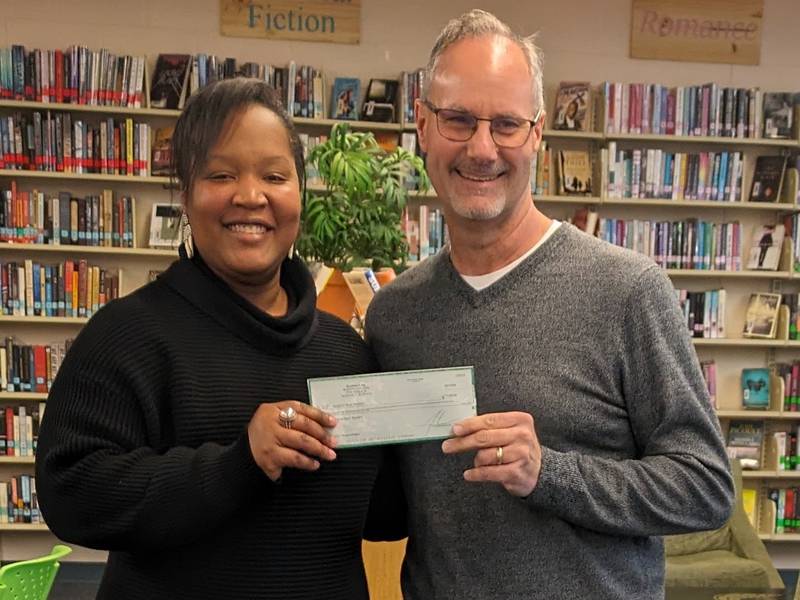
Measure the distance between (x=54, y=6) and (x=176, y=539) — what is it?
4390 millimetres

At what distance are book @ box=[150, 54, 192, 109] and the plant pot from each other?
2460 millimetres

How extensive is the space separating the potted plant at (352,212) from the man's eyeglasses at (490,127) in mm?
1487

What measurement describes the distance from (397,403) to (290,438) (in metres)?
0.15

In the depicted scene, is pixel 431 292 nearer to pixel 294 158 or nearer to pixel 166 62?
pixel 294 158

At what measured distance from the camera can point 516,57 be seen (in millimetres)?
1298

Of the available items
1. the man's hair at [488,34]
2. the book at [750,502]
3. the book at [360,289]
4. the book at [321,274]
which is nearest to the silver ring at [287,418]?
the man's hair at [488,34]

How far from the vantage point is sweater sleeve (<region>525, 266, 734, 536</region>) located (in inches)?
45.8

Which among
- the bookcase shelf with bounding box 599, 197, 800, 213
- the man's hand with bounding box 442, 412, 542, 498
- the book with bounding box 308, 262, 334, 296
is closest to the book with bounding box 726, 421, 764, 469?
the bookcase shelf with bounding box 599, 197, 800, 213

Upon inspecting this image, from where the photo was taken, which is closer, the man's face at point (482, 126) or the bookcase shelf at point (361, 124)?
the man's face at point (482, 126)

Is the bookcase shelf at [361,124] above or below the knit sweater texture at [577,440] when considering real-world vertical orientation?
above

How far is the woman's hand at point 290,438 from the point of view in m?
1.02

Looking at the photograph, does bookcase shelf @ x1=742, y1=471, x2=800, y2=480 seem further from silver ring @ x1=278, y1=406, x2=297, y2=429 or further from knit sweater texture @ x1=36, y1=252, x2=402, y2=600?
silver ring @ x1=278, y1=406, x2=297, y2=429

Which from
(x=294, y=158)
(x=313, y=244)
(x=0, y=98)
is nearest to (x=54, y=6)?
(x=0, y=98)

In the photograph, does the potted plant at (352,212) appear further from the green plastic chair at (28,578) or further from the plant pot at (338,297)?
the green plastic chair at (28,578)
